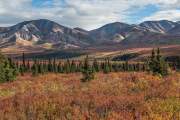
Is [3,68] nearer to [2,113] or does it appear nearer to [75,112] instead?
[2,113]

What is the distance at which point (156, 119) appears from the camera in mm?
4336

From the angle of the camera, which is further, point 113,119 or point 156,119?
point 156,119

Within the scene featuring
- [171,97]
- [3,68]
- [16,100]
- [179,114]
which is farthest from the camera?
[3,68]

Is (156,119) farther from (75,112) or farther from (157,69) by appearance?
(157,69)

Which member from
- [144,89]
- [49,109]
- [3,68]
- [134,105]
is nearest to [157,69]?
[144,89]

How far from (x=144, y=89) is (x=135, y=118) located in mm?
3642

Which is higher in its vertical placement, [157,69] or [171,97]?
[171,97]

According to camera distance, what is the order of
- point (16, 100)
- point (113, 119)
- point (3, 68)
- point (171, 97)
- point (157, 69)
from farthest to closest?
point (157, 69) → point (3, 68) → point (16, 100) → point (171, 97) → point (113, 119)

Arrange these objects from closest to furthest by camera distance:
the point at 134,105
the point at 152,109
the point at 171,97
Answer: the point at 152,109 → the point at 134,105 → the point at 171,97

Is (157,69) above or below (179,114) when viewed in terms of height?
below

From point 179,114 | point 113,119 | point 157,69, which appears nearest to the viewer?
point 113,119

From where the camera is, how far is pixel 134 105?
17.4ft

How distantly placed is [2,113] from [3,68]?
26.9 metres

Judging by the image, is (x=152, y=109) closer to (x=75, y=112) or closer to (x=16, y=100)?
(x=75, y=112)
